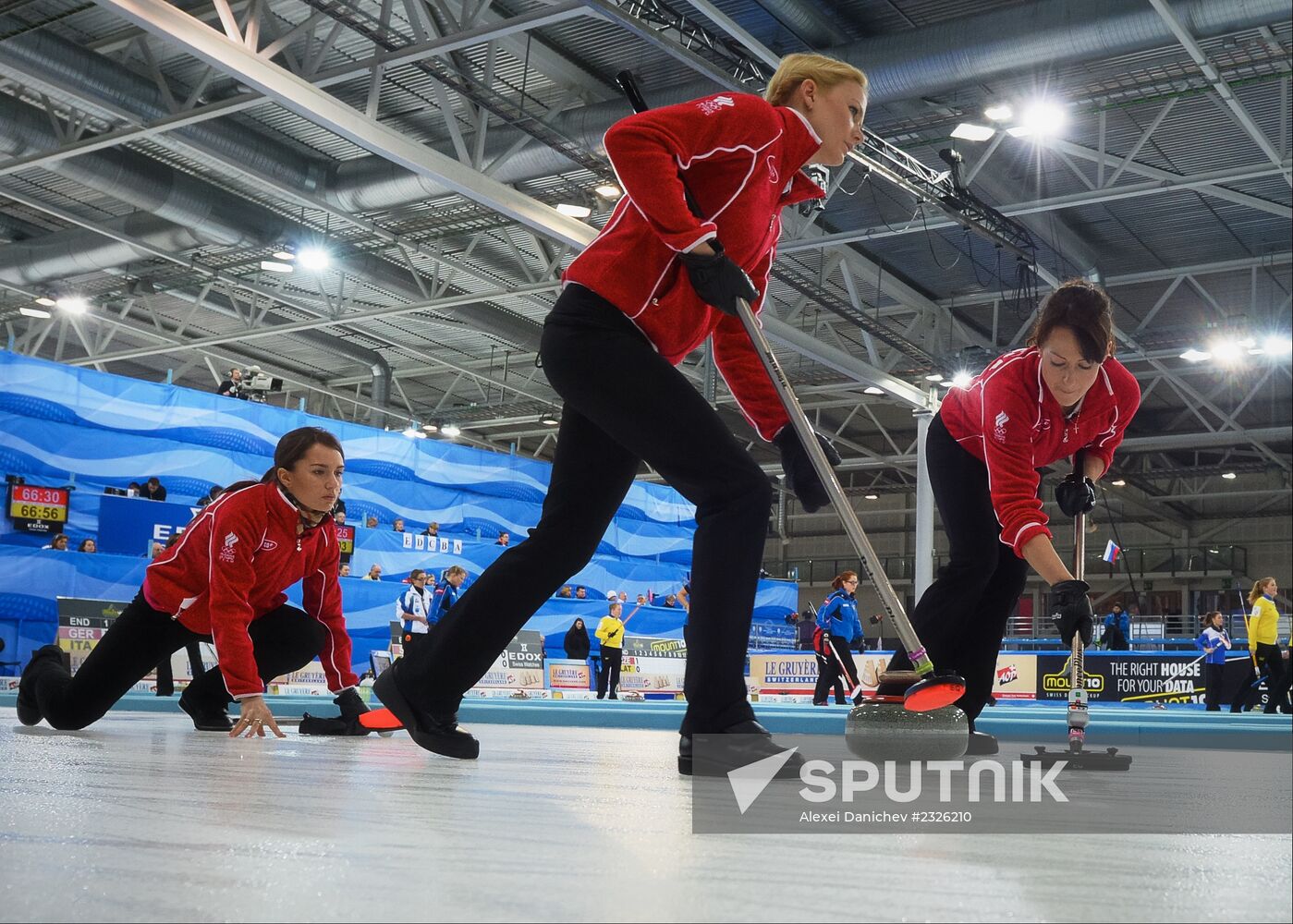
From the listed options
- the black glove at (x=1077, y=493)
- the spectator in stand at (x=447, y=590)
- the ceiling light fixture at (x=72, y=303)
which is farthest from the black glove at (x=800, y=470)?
the ceiling light fixture at (x=72, y=303)

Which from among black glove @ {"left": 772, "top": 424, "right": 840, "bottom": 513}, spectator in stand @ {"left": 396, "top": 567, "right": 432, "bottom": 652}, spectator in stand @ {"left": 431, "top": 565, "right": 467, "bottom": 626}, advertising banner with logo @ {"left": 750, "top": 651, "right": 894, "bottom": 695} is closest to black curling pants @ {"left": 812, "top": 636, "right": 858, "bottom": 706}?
spectator in stand @ {"left": 431, "top": 565, "right": 467, "bottom": 626}

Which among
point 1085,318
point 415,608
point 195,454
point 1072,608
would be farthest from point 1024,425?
point 195,454

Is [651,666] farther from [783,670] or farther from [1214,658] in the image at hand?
[1214,658]

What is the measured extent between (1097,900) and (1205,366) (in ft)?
64.8

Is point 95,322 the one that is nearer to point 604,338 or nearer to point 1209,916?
point 604,338

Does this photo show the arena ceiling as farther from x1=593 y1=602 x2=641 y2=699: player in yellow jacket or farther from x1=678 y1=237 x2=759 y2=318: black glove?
x1=678 y1=237 x2=759 y2=318: black glove

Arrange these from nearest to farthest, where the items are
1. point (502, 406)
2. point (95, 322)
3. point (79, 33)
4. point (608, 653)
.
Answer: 1. point (79, 33)
2. point (608, 653)
3. point (95, 322)
4. point (502, 406)

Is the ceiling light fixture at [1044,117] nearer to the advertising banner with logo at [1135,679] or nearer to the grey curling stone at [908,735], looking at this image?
the advertising banner with logo at [1135,679]

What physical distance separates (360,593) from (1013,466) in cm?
1310

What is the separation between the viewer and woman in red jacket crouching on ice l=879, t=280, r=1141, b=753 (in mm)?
2695

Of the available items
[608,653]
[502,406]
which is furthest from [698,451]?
[502,406]

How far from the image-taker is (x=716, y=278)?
6.48 ft

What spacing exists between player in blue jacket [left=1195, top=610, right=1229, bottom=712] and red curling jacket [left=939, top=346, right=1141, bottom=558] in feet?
37.3

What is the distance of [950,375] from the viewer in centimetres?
1608
